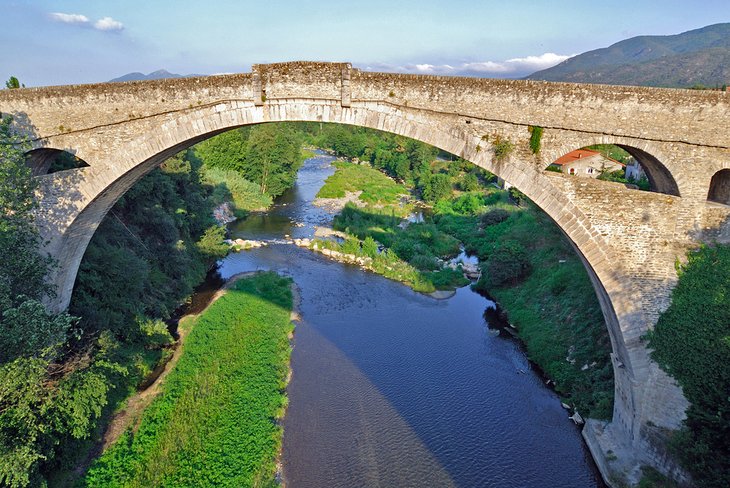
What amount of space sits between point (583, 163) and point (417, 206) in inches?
472

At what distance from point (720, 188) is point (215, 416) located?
13.0m

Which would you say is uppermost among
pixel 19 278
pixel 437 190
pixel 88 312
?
pixel 19 278

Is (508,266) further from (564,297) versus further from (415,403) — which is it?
(415,403)

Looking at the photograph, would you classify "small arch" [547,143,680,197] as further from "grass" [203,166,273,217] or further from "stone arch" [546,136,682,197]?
"grass" [203,166,273,217]

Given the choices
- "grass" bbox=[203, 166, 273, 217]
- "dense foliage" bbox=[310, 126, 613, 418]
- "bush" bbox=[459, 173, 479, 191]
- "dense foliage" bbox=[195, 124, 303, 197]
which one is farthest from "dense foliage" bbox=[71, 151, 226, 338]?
"bush" bbox=[459, 173, 479, 191]

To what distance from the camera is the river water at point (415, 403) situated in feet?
34.1

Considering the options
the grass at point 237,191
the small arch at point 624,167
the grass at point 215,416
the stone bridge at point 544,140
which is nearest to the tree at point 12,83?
the stone bridge at point 544,140

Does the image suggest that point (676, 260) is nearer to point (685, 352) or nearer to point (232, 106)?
point (685, 352)

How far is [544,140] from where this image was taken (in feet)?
28.6

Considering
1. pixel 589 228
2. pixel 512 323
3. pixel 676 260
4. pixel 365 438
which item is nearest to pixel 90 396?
pixel 365 438

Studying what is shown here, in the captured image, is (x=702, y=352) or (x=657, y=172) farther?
(x=657, y=172)

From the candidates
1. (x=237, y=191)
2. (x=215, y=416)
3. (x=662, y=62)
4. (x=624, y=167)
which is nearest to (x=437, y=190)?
(x=624, y=167)

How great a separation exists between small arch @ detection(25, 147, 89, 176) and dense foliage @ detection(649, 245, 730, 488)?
13723 mm

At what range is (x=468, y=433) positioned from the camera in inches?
451
